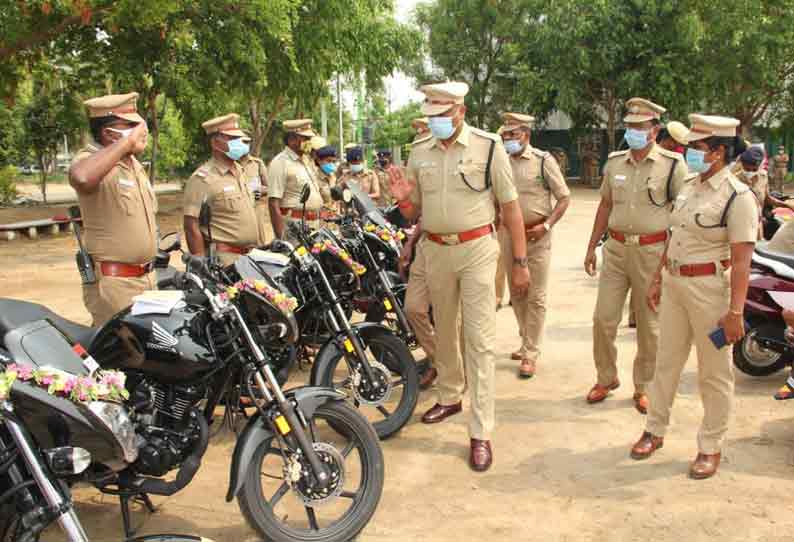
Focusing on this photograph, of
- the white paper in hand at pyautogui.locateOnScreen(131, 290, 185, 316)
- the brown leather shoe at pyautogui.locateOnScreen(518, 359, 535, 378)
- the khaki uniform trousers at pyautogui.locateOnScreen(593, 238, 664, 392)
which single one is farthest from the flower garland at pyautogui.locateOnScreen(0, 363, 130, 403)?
the brown leather shoe at pyautogui.locateOnScreen(518, 359, 535, 378)

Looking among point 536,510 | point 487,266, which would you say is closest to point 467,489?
point 536,510

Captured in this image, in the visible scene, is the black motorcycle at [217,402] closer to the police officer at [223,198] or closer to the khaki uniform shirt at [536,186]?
the police officer at [223,198]

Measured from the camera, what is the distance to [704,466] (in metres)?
3.83

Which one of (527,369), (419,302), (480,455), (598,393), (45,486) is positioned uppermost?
(45,486)

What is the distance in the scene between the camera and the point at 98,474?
2.88 m

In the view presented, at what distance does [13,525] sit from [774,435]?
399 cm

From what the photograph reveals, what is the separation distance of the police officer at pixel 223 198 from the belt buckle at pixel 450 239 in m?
1.74

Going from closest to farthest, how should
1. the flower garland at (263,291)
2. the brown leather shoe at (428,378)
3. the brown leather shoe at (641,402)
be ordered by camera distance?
the flower garland at (263,291) → the brown leather shoe at (641,402) → the brown leather shoe at (428,378)

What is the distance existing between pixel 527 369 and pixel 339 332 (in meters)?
1.95

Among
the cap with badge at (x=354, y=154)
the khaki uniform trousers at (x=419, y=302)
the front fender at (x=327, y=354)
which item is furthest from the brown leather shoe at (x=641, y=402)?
the cap with badge at (x=354, y=154)

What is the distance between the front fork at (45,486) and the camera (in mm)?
2328

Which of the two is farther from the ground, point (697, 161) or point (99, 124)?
point (99, 124)

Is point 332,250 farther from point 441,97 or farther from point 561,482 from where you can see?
point 561,482

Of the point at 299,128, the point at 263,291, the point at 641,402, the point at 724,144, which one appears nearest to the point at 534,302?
the point at 641,402
